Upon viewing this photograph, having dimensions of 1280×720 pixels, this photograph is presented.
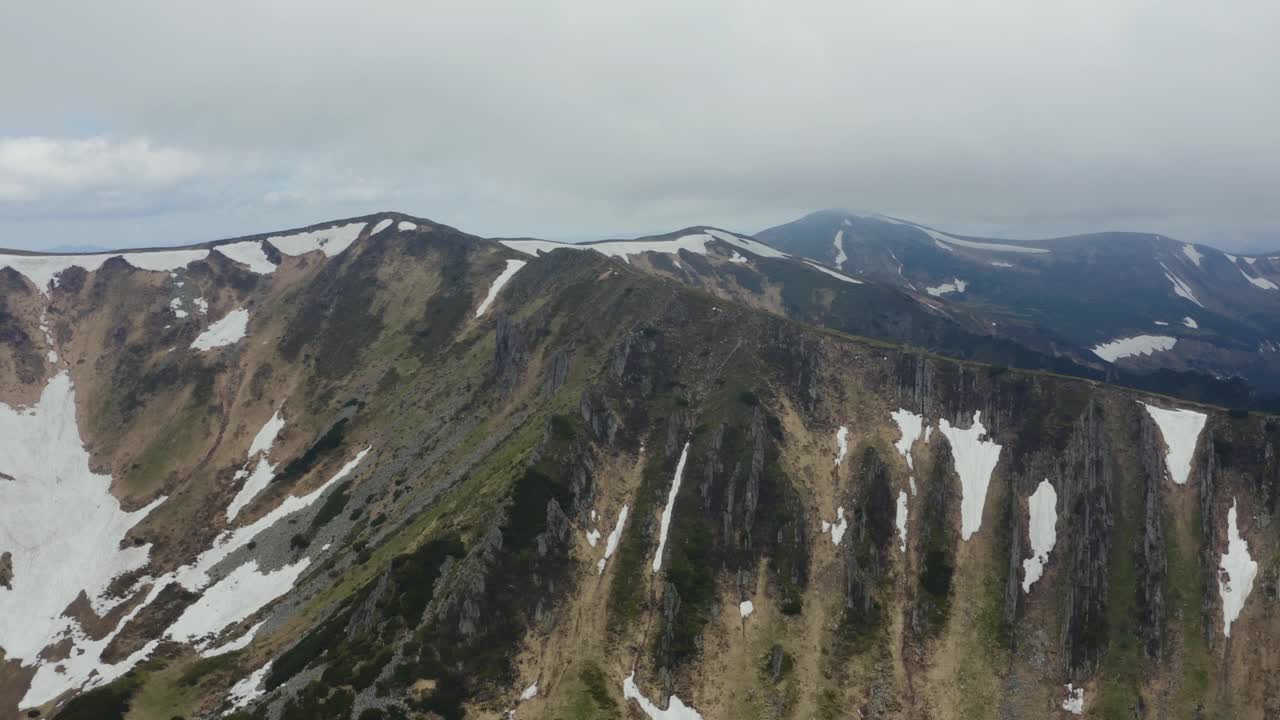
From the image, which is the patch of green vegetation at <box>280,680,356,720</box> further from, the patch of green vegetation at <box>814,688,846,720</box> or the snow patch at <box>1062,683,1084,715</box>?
the snow patch at <box>1062,683,1084,715</box>

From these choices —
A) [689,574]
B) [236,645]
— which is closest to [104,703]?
[236,645]

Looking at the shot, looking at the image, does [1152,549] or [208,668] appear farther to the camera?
[1152,549]

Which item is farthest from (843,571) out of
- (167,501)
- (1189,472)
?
(167,501)

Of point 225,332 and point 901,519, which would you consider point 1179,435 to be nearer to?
point 901,519

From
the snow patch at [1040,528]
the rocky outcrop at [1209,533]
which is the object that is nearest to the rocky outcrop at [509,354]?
the snow patch at [1040,528]

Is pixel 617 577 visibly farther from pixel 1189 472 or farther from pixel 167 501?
pixel 167 501

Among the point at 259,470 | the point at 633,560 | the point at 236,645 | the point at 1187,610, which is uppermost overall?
the point at 633,560

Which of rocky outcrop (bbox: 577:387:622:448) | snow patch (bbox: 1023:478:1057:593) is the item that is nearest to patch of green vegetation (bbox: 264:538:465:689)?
rocky outcrop (bbox: 577:387:622:448)
